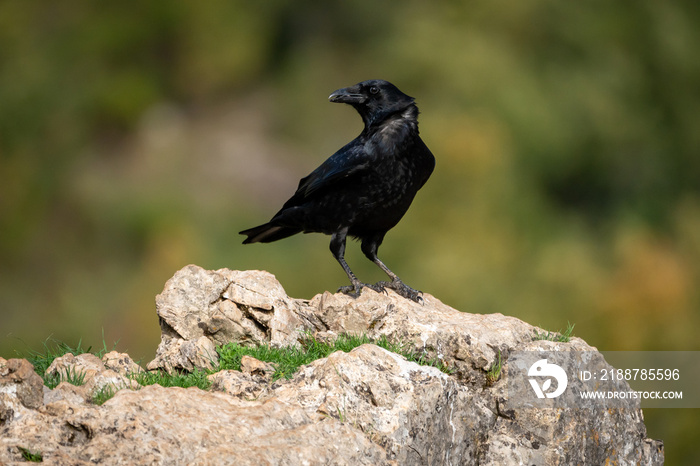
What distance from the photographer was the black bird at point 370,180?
6.83m

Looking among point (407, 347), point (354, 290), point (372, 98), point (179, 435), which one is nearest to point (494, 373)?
point (407, 347)

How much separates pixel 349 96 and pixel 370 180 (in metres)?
0.89

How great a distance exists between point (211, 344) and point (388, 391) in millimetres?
1567

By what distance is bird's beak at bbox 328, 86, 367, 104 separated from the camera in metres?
7.23

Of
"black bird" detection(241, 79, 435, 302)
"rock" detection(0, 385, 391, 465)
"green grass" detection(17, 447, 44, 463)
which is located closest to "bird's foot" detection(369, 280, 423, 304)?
"black bird" detection(241, 79, 435, 302)

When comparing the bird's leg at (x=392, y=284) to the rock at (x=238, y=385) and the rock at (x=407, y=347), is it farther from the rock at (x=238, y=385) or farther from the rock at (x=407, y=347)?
the rock at (x=238, y=385)

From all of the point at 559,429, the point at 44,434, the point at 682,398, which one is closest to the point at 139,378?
the point at 44,434

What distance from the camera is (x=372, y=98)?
727 cm

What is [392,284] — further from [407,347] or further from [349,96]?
[349,96]

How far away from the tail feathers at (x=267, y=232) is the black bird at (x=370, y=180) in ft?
0.88

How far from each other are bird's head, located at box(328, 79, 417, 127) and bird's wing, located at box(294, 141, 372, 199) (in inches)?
14.5

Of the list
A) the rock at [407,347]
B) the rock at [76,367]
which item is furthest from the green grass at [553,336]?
the rock at [76,367]

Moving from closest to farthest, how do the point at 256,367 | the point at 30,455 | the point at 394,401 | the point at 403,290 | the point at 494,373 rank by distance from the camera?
the point at 30,455
the point at 394,401
the point at 256,367
the point at 494,373
the point at 403,290

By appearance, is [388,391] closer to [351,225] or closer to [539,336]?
[539,336]
